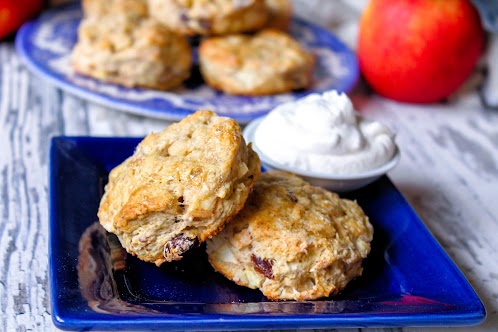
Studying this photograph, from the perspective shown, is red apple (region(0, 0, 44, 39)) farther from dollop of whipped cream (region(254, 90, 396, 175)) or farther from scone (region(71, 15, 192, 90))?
dollop of whipped cream (region(254, 90, 396, 175))

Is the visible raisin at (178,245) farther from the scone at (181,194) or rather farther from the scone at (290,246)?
the scone at (290,246)

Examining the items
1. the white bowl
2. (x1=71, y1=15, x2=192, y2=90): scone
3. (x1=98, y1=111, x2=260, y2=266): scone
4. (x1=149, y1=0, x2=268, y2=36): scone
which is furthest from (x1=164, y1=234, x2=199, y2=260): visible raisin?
(x1=149, y1=0, x2=268, y2=36): scone

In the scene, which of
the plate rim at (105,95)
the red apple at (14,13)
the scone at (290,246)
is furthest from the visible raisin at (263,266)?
the red apple at (14,13)

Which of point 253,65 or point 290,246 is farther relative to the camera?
point 253,65

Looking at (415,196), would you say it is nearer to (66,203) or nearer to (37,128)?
(66,203)

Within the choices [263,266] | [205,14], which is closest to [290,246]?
[263,266]

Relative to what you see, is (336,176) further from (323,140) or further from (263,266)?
(263,266)
